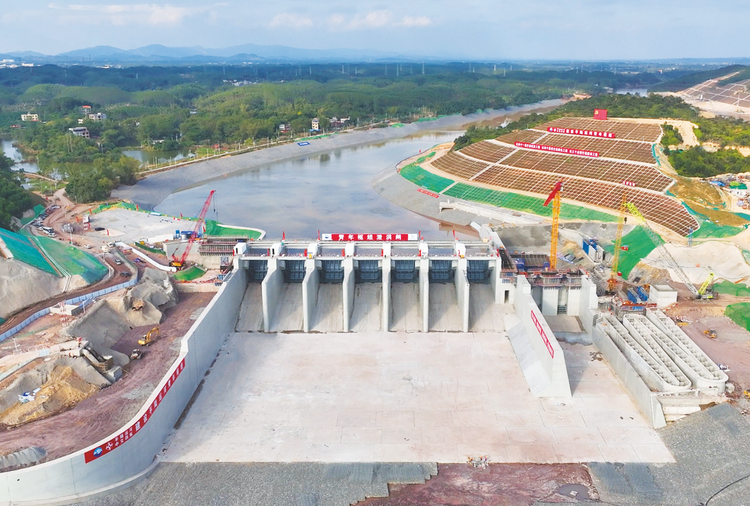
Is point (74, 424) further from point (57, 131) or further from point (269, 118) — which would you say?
point (269, 118)

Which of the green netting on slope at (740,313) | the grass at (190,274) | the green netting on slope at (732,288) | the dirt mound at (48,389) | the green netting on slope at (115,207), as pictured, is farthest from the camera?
the green netting on slope at (115,207)

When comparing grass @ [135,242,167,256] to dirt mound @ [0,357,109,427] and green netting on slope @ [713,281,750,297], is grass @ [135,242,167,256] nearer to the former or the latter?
dirt mound @ [0,357,109,427]

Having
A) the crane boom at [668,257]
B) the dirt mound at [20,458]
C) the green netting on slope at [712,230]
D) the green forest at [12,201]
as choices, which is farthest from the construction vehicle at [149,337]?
the green netting on slope at [712,230]

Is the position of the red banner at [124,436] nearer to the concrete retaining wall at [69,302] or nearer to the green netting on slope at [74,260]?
the concrete retaining wall at [69,302]

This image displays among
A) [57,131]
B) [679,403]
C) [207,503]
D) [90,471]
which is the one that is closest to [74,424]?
[90,471]

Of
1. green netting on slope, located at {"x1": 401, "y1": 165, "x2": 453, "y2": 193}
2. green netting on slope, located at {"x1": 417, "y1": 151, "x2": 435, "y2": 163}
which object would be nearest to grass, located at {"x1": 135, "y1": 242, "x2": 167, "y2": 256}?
green netting on slope, located at {"x1": 401, "y1": 165, "x2": 453, "y2": 193}

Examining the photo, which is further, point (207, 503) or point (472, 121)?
point (472, 121)
